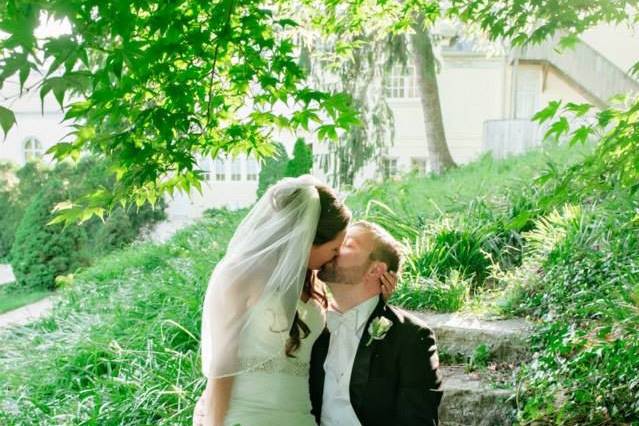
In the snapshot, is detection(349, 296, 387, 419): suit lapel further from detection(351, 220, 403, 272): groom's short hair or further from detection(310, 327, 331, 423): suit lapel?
detection(351, 220, 403, 272): groom's short hair

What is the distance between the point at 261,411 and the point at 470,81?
73.5ft

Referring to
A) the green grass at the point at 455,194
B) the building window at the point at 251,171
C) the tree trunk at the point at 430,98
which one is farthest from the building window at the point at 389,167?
the green grass at the point at 455,194

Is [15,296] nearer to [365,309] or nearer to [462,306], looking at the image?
[462,306]

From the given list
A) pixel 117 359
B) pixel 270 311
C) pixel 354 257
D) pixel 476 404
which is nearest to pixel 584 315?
pixel 476 404

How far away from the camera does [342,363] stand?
2914 millimetres

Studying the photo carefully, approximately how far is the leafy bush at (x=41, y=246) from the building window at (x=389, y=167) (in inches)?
322

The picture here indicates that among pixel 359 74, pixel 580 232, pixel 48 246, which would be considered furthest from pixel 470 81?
pixel 580 232

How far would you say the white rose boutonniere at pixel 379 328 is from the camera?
2.83 m

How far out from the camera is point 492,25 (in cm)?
488

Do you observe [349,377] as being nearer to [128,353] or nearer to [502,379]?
[502,379]

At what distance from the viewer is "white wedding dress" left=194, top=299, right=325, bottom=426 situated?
9.23ft

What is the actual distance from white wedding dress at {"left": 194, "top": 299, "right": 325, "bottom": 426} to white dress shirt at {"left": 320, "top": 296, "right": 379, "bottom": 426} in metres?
0.09

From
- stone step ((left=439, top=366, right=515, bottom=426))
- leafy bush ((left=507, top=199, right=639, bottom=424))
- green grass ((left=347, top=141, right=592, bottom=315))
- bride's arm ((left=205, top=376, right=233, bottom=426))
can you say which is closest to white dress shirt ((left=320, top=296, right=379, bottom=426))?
bride's arm ((left=205, top=376, right=233, bottom=426))

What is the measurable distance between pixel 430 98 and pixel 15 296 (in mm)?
10939
